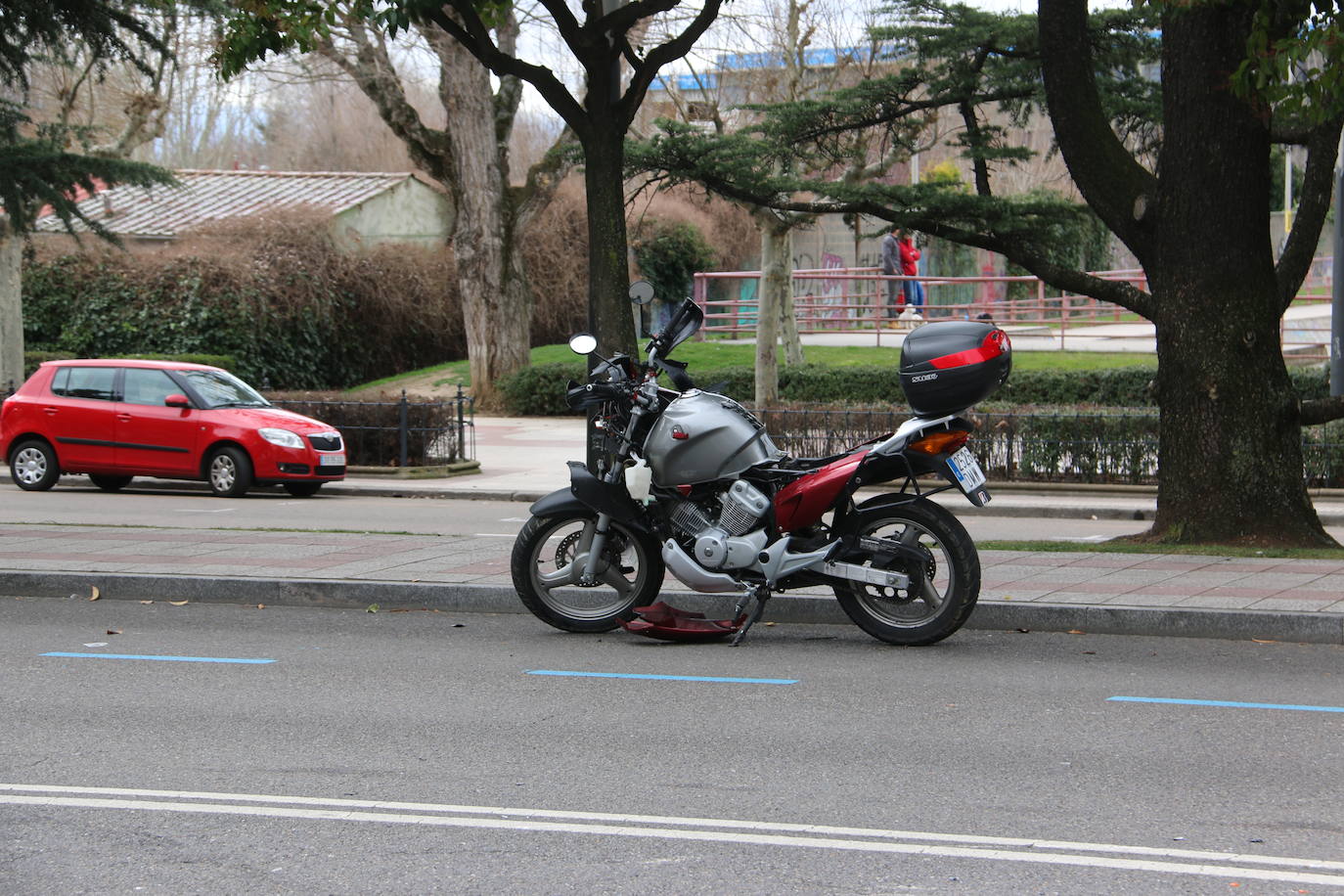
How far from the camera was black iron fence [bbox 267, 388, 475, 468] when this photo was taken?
20.9 m

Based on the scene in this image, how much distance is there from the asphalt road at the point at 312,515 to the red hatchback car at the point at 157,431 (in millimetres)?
309

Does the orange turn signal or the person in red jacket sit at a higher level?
the person in red jacket

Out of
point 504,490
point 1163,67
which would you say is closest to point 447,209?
point 504,490

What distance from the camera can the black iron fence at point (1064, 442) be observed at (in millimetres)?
18469

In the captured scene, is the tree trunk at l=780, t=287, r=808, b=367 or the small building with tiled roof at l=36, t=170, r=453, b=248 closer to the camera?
the tree trunk at l=780, t=287, r=808, b=367

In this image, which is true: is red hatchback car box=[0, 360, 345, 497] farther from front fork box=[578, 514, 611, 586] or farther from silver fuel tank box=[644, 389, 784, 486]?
silver fuel tank box=[644, 389, 784, 486]

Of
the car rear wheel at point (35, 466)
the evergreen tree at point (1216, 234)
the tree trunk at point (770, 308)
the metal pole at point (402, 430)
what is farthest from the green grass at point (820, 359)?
the evergreen tree at point (1216, 234)

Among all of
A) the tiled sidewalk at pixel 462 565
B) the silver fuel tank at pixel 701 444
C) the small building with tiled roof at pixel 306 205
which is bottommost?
the tiled sidewalk at pixel 462 565

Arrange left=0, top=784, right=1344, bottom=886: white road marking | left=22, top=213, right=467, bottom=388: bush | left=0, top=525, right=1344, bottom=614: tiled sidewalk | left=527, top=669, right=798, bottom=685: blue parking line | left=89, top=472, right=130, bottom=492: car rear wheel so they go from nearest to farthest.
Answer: left=0, top=784, right=1344, bottom=886: white road marking, left=527, top=669, right=798, bottom=685: blue parking line, left=0, top=525, right=1344, bottom=614: tiled sidewalk, left=89, top=472, right=130, bottom=492: car rear wheel, left=22, top=213, right=467, bottom=388: bush

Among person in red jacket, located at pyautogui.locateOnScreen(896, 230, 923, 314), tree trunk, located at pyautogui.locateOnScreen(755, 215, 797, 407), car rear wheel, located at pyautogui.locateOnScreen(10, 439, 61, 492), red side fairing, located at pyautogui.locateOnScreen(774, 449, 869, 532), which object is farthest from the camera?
person in red jacket, located at pyautogui.locateOnScreen(896, 230, 923, 314)

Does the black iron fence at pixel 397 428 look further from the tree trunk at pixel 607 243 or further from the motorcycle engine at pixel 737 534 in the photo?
the motorcycle engine at pixel 737 534

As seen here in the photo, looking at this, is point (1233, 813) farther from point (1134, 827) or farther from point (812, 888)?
point (812, 888)

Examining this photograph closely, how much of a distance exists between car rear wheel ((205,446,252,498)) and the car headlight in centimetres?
33

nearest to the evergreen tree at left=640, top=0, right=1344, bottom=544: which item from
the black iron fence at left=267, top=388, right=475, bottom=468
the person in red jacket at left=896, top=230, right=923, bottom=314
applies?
the black iron fence at left=267, top=388, right=475, bottom=468
